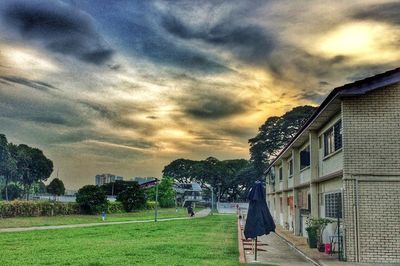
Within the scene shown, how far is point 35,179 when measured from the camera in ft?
397

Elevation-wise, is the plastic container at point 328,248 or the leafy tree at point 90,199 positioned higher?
the leafy tree at point 90,199

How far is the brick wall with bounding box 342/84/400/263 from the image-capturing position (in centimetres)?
1627

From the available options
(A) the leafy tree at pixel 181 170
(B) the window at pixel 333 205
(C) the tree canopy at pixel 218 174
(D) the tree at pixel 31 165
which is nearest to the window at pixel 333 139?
(B) the window at pixel 333 205

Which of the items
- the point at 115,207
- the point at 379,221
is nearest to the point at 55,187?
the point at 115,207

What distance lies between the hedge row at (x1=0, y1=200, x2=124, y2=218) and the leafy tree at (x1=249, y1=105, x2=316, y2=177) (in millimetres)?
33921

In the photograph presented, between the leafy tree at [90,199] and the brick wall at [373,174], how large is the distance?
43.7 meters

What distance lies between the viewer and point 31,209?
4675 cm

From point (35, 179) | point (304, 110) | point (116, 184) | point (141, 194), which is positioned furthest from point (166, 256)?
point (35, 179)

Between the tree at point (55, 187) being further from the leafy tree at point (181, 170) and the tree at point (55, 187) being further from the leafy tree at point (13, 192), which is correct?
the leafy tree at point (181, 170)

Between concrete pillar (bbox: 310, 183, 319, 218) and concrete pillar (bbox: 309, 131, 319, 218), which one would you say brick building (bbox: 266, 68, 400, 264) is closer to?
concrete pillar (bbox: 309, 131, 319, 218)

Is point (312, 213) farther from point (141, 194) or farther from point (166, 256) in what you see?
point (141, 194)

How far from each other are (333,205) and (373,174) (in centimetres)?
357

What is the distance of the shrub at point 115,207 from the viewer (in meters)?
62.5

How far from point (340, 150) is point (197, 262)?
22.6ft
